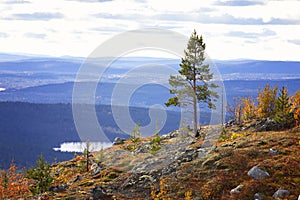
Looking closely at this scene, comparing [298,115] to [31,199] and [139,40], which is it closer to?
[139,40]

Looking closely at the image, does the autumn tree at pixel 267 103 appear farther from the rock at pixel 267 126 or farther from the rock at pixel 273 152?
the rock at pixel 273 152

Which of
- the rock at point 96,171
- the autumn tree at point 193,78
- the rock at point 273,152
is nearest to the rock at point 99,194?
the rock at point 96,171

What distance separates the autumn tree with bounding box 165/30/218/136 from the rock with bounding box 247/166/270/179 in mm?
22405

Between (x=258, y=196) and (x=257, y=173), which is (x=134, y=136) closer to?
(x=257, y=173)

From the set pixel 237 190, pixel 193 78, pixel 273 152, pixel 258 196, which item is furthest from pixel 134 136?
pixel 258 196

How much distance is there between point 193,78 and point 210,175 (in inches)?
901

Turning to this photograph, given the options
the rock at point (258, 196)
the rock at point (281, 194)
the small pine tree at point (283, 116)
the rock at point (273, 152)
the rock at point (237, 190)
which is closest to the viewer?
the rock at point (281, 194)

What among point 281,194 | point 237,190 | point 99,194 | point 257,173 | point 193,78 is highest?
point 193,78

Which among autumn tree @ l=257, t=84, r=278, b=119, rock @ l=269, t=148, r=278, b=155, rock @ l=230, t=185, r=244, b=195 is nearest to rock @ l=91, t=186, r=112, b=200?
rock @ l=230, t=185, r=244, b=195

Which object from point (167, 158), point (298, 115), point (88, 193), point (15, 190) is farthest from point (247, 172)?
point (15, 190)

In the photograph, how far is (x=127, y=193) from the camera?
98.3 ft

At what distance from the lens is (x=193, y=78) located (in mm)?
50594

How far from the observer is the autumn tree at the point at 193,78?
1970 inches

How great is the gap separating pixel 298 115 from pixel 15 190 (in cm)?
3252
